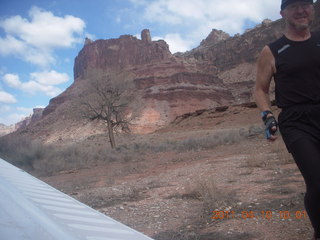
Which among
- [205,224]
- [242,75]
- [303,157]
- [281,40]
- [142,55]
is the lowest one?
[205,224]

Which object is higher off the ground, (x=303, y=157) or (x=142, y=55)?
(x=142, y=55)

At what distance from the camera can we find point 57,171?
41.7 feet

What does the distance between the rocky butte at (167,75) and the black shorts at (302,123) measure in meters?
46.9

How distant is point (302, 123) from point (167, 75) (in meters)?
68.2

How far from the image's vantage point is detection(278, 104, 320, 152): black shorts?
2188 mm

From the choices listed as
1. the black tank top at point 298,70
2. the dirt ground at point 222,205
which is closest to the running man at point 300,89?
the black tank top at point 298,70

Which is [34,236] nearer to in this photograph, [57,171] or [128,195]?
[128,195]

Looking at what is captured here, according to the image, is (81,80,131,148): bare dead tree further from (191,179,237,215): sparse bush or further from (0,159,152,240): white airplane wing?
(0,159,152,240): white airplane wing

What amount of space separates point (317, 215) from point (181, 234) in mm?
1492

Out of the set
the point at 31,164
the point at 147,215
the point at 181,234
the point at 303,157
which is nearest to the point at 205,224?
the point at 181,234

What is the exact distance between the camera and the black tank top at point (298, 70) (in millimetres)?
2250

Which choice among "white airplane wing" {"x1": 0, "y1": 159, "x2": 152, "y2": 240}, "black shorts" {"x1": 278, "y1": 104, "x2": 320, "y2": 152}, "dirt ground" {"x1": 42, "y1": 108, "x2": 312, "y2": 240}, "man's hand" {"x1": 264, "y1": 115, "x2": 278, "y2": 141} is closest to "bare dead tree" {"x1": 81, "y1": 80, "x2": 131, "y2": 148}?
"dirt ground" {"x1": 42, "y1": 108, "x2": 312, "y2": 240}
